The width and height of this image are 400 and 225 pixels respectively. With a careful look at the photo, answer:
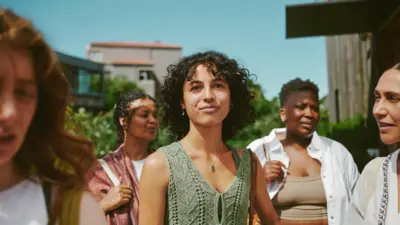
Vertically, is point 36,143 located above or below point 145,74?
below

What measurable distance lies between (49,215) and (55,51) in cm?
45

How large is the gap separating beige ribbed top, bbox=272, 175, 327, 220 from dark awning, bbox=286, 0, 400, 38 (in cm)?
232

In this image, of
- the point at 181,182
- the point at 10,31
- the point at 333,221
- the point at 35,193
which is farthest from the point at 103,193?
the point at 10,31

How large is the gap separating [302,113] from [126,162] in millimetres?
1330

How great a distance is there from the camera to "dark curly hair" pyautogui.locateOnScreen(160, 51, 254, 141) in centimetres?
212

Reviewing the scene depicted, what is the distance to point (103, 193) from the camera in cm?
283

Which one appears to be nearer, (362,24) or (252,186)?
(252,186)

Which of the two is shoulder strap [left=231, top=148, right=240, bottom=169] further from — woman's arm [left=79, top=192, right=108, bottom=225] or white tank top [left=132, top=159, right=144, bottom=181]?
white tank top [left=132, top=159, right=144, bottom=181]

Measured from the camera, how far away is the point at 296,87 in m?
3.38

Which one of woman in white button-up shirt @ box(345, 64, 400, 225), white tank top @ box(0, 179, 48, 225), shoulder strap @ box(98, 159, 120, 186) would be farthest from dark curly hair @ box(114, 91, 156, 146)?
white tank top @ box(0, 179, 48, 225)

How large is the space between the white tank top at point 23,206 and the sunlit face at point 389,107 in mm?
1476

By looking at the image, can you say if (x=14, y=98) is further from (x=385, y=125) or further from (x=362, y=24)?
(x=362, y=24)

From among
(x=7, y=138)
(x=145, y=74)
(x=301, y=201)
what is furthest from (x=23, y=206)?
(x=145, y=74)

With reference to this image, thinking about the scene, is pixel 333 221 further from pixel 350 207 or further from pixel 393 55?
pixel 393 55
